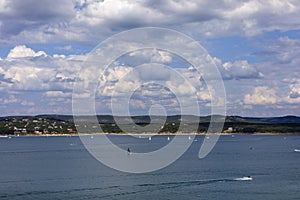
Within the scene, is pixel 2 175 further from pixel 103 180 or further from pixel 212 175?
pixel 212 175

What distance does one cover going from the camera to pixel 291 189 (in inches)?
3391

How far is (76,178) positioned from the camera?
3984 inches

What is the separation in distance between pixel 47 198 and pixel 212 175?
41075 mm

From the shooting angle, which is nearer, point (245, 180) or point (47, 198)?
point (47, 198)

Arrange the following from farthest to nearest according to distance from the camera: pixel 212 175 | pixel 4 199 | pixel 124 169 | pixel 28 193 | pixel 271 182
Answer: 1. pixel 124 169
2. pixel 212 175
3. pixel 271 182
4. pixel 28 193
5. pixel 4 199

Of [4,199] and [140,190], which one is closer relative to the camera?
[4,199]

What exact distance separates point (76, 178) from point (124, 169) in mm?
20810

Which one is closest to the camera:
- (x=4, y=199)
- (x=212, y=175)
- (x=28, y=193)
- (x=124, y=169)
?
(x=4, y=199)

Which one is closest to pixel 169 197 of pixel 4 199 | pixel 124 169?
pixel 4 199

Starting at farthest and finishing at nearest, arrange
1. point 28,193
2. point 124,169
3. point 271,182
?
point 124,169
point 271,182
point 28,193

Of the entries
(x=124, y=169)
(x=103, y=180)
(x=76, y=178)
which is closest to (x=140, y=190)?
(x=103, y=180)

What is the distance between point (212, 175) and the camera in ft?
348

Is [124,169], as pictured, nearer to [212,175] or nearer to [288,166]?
[212,175]

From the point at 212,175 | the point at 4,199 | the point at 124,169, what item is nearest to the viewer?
the point at 4,199
